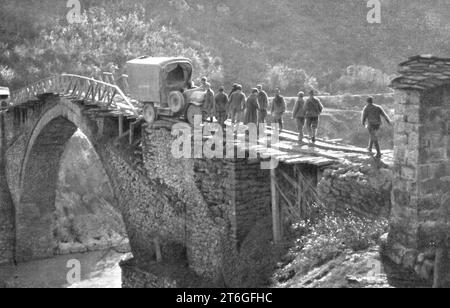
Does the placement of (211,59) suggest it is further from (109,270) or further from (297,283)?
(297,283)

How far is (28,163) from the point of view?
30.2 metres

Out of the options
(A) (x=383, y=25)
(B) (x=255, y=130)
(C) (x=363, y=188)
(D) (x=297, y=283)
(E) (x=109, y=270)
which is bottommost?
(E) (x=109, y=270)

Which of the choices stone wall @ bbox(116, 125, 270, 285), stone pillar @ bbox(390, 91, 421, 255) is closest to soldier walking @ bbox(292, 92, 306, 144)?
stone wall @ bbox(116, 125, 270, 285)

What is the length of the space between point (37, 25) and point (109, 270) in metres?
25.4

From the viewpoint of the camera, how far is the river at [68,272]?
90.8ft

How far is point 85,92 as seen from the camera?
2345 centimetres

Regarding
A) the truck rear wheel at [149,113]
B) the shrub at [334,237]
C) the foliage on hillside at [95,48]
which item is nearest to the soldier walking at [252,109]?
the truck rear wheel at [149,113]

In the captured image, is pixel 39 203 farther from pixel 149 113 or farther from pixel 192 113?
pixel 192 113

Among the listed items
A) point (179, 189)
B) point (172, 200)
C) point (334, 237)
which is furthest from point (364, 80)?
point (334, 237)

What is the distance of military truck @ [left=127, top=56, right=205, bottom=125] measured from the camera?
18.7 m

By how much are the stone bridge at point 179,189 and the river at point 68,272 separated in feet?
22.2

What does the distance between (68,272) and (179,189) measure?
44.8ft

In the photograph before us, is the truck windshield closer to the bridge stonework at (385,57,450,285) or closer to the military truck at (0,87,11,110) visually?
the bridge stonework at (385,57,450,285)

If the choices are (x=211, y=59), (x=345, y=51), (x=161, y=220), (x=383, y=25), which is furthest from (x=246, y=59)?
(x=161, y=220)
